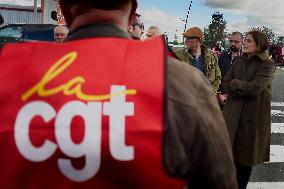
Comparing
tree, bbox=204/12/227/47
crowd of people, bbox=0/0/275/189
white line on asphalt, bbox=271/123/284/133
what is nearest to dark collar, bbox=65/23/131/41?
crowd of people, bbox=0/0/275/189

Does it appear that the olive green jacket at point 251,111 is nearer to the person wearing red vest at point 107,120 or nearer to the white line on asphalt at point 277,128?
the person wearing red vest at point 107,120

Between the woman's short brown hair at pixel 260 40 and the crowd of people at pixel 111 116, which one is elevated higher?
the woman's short brown hair at pixel 260 40

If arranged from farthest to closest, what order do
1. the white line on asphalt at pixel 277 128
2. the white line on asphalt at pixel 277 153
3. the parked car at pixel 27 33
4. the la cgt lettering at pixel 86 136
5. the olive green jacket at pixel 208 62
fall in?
1. the parked car at pixel 27 33
2. the white line on asphalt at pixel 277 128
3. the white line on asphalt at pixel 277 153
4. the olive green jacket at pixel 208 62
5. the la cgt lettering at pixel 86 136

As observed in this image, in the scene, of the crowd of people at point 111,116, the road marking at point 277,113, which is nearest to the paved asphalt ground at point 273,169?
the road marking at point 277,113

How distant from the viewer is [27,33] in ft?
41.7

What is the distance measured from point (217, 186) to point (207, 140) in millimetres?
160

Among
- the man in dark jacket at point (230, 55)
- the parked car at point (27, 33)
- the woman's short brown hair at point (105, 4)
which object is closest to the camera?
the woman's short brown hair at point (105, 4)

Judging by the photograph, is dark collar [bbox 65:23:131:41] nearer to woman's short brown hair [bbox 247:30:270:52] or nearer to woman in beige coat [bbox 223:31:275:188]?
woman in beige coat [bbox 223:31:275:188]

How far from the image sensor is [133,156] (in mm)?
1261

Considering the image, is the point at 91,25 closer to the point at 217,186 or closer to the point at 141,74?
the point at 141,74

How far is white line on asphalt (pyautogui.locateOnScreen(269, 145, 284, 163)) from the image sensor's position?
21.7 feet

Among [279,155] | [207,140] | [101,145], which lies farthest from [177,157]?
[279,155]

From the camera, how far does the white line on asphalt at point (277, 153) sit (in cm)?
662

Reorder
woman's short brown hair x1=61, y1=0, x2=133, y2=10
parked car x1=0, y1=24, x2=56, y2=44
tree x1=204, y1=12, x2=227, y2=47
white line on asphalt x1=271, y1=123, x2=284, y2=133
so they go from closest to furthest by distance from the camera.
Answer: woman's short brown hair x1=61, y1=0, x2=133, y2=10 < white line on asphalt x1=271, y1=123, x2=284, y2=133 < parked car x1=0, y1=24, x2=56, y2=44 < tree x1=204, y1=12, x2=227, y2=47
